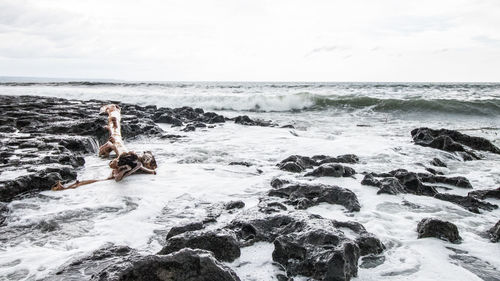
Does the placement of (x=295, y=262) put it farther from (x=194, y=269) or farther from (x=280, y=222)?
(x=194, y=269)

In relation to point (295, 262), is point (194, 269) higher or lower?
higher

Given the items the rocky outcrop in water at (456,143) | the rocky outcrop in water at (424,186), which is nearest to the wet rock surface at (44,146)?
the rocky outcrop in water at (424,186)

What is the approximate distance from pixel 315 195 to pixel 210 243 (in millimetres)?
1676

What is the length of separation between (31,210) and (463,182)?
4.81 metres

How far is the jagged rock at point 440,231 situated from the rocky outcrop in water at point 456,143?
13.4 feet

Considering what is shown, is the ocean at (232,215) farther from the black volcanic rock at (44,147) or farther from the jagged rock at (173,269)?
the jagged rock at (173,269)

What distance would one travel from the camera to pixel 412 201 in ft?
12.9

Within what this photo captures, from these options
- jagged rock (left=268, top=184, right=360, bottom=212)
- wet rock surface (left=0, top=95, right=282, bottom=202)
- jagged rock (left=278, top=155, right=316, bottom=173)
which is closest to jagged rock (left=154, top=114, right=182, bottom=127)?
wet rock surface (left=0, top=95, right=282, bottom=202)

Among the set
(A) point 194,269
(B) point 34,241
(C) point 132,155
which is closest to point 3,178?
(C) point 132,155

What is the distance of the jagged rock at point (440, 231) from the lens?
9.57 ft

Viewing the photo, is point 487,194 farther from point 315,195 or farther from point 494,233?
point 315,195

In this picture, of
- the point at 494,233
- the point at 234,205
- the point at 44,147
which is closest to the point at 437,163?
the point at 494,233

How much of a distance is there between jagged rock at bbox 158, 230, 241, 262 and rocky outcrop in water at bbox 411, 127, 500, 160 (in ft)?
18.1

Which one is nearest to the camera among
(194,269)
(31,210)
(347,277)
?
(194,269)
